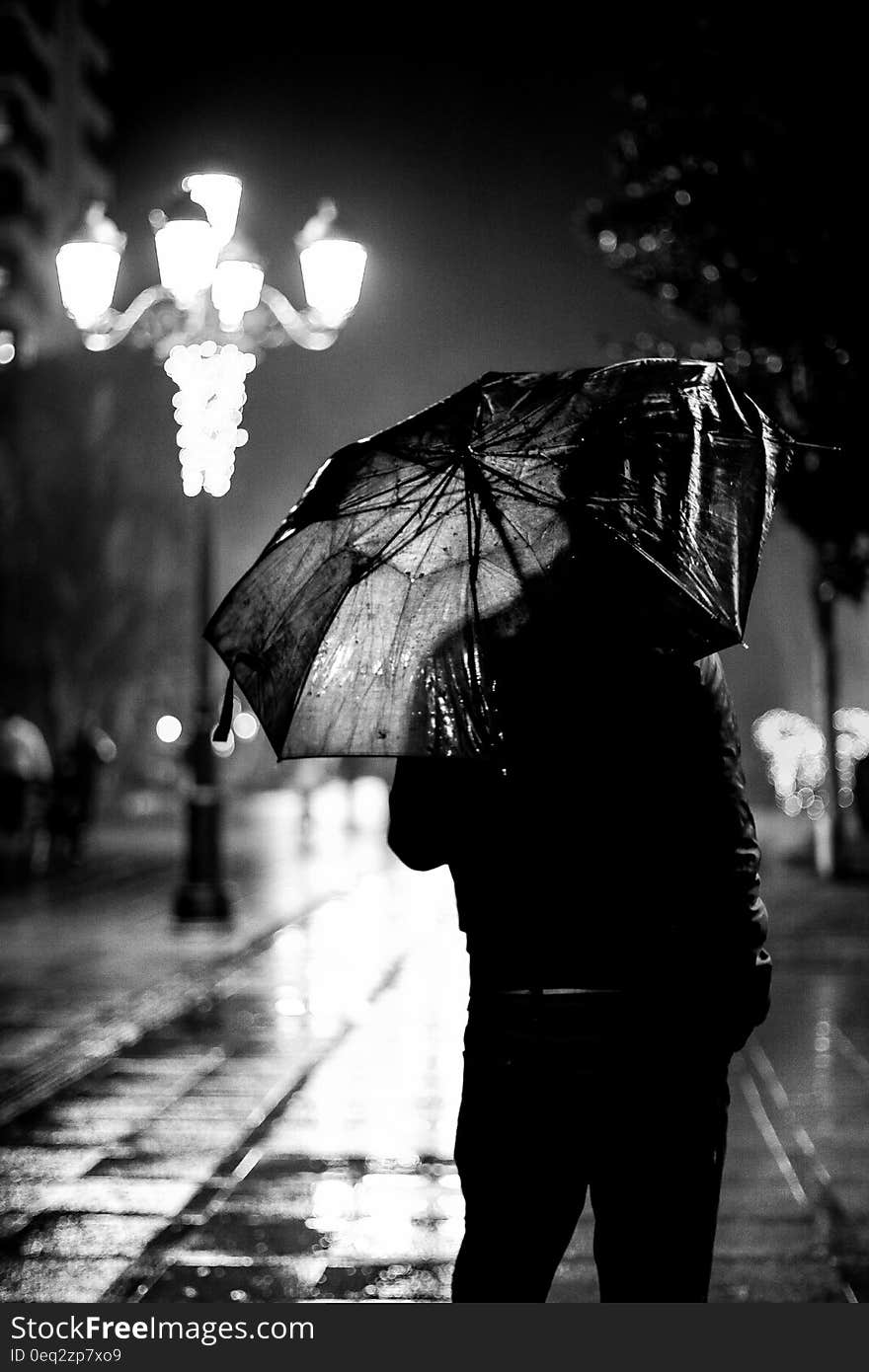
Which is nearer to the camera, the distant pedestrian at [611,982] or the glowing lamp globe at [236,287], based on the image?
the distant pedestrian at [611,982]

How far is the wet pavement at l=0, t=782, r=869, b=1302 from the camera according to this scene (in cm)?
536

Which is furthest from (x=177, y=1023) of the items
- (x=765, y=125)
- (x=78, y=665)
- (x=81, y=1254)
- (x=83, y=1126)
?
(x=78, y=665)

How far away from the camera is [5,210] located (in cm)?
8062

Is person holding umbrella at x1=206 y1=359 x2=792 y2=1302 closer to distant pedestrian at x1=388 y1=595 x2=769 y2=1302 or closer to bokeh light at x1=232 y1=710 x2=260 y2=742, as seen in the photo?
distant pedestrian at x1=388 y1=595 x2=769 y2=1302

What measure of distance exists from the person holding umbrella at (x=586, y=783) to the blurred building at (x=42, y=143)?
2768 inches

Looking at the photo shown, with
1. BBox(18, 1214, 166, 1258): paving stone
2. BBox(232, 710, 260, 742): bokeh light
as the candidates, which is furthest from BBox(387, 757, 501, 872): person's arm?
BBox(232, 710, 260, 742): bokeh light

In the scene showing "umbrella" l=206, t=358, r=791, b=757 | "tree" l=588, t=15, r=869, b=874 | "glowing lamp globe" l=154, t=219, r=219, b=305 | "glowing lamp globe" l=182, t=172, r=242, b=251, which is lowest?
"umbrella" l=206, t=358, r=791, b=757

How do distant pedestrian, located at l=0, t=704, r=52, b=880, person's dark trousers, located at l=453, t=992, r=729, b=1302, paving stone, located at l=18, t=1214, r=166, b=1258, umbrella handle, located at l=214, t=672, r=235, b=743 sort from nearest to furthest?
person's dark trousers, located at l=453, t=992, r=729, b=1302 < umbrella handle, located at l=214, t=672, r=235, b=743 < paving stone, located at l=18, t=1214, r=166, b=1258 < distant pedestrian, located at l=0, t=704, r=52, b=880

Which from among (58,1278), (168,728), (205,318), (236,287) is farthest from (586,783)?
(168,728)

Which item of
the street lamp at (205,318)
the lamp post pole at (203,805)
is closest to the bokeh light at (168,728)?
the lamp post pole at (203,805)

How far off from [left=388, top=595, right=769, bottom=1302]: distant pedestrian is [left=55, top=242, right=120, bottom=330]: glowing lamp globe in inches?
434

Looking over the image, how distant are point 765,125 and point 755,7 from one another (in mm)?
590

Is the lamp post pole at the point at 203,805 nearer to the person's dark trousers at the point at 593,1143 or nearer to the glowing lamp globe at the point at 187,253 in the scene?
the glowing lamp globe at the point at 187,253

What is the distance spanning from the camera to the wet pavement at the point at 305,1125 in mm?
5359
